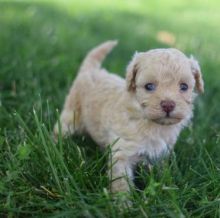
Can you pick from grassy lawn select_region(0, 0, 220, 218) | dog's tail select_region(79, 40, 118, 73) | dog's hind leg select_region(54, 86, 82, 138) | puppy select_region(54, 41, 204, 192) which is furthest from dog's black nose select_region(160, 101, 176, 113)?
dog's tail select_region(79, 40, 118, 73)

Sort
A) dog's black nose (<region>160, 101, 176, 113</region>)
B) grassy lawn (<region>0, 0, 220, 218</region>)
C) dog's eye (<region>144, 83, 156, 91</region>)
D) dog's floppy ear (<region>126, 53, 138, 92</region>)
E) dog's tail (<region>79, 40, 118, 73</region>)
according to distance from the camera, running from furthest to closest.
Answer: dog's tail (<region>79, 40, 118, 73</region>), dog's floppy ear (<region>126, 53, 138, 92</region>), dog's eye (<region>144, 83, 156, 91</region>), dog's black nose (<region>160, 101, 176, 113</region>), grassy lawn (<region>0, 0, 220, 218</region>)

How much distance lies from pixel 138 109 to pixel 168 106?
441 mm

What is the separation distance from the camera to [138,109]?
3820mm

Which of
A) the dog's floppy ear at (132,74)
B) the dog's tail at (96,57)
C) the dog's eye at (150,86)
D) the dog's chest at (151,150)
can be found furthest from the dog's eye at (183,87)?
the dog's tail at (96,57)

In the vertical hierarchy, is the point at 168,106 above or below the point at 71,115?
above

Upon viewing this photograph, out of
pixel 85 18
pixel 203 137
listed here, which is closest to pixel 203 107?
pixel 203 137

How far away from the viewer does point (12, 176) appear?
10.8ft

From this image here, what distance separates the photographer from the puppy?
3510 mm

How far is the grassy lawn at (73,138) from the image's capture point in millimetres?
3186

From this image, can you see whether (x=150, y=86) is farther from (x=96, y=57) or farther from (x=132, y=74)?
(x=96, y=57)

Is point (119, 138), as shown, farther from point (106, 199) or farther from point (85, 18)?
point (85, 18)

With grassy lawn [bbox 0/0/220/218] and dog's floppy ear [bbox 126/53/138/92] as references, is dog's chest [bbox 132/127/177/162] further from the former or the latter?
dog's floppy ear [bbox 126/53/138/92]

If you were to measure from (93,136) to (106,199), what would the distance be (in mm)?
1371

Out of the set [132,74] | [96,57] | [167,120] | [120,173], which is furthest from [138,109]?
[96,57]
